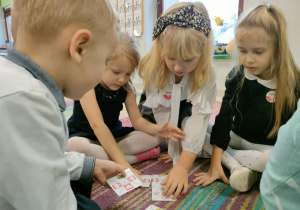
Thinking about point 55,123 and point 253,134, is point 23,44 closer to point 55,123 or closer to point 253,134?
point 55,123

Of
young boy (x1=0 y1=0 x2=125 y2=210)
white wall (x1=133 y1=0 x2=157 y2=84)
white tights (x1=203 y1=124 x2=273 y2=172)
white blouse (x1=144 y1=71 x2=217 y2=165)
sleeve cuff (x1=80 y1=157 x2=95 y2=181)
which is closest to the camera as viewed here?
young boy (x1=0 y1=0 x2=125 y2=210)

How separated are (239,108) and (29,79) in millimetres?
881

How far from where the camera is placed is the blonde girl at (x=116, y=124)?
91 centimetres

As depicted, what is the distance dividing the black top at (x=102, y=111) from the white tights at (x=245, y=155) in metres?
Answer: 0.43

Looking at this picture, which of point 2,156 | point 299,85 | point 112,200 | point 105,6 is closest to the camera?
point 2,156

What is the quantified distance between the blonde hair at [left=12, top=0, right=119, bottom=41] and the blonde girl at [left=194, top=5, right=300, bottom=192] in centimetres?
67

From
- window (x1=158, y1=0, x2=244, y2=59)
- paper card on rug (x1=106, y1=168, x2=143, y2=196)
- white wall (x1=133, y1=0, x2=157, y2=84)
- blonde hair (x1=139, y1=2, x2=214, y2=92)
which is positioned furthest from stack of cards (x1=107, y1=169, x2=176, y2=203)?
white wall (x1=133, y1=0, x2=157, y2=84)

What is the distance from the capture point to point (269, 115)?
0.95m

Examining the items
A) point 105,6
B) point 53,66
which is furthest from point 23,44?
point 105,6

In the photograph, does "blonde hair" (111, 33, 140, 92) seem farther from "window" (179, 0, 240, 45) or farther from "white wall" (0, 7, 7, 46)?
"white wall" (0, 7, 7, 46)

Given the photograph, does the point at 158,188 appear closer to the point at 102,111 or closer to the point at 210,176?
the point at 210,176

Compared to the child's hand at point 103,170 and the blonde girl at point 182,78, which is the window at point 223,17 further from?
the child's hand at point 103,170

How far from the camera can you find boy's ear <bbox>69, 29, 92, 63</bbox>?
0.40 metres

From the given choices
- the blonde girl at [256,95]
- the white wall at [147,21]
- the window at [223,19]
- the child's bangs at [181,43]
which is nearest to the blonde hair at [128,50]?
the child's bangs at [181,43]
